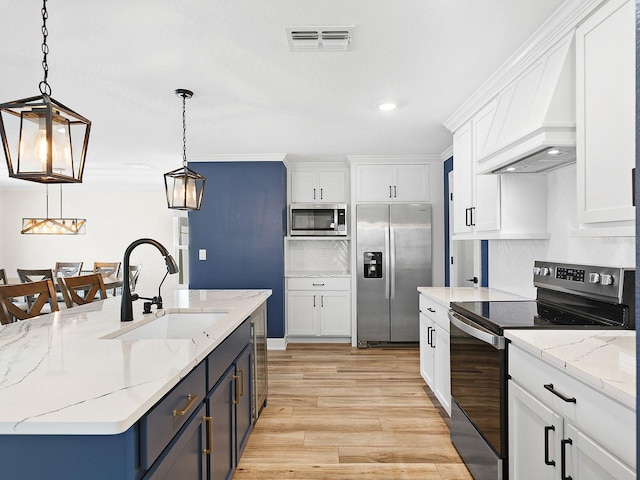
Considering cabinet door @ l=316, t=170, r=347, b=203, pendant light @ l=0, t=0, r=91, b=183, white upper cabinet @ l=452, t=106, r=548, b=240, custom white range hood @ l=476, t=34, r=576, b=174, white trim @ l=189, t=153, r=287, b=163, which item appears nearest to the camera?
pendant light @ l=0, t=0, r=91, b=183

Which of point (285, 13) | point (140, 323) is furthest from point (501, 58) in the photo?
point (140, 323)

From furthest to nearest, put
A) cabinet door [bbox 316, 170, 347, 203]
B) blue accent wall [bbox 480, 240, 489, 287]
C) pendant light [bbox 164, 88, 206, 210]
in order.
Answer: cabinet door [bbox 316, 170, 347, 203] < blue accent wall [bbox 480, 240, 489, 287] < pendant light [bbox 164, 88, 206, 210]

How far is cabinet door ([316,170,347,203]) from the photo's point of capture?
18.4 feet

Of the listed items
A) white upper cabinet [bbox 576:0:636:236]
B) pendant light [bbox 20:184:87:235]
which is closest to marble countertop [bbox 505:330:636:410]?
white upper cabinet [bbox 576:0:636:236]

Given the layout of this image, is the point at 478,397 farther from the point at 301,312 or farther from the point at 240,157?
the point at 240,157

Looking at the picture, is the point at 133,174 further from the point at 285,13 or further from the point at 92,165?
the point at 285,13

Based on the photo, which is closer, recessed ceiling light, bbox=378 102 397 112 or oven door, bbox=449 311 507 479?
oven door, bbox=449 311 507 479

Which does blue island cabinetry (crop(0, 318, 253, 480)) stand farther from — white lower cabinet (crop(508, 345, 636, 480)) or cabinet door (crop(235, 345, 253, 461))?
white lower cabinet (crop(508, 345, 636, 480))

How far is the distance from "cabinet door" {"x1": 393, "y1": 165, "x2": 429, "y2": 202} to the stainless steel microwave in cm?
73

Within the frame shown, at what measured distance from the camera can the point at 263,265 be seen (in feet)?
16.9

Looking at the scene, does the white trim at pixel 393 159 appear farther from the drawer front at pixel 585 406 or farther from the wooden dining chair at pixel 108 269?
the wooden dining chair at pixel 108 269

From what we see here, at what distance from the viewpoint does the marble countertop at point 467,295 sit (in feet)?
9.71

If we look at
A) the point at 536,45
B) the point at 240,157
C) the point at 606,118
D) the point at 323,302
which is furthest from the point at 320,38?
the point at 323,302

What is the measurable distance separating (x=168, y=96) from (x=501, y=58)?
2.31 meters
